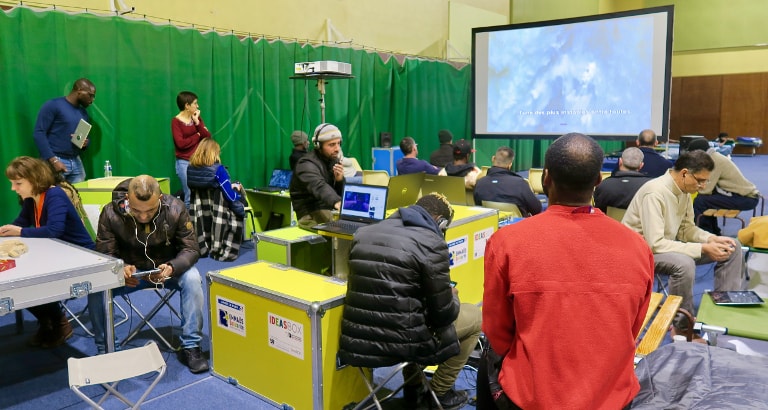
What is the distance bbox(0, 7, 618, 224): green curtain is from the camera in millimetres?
5273

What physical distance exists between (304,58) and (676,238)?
527cm

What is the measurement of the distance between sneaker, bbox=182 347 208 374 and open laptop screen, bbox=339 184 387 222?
118 cm

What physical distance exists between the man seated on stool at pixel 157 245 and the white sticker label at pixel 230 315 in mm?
383

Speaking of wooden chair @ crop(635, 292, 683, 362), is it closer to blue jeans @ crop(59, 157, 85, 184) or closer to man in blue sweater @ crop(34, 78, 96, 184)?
man in blue sweater @ crop(34, 78, 96, 184)

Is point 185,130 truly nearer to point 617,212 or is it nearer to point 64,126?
point 64,126

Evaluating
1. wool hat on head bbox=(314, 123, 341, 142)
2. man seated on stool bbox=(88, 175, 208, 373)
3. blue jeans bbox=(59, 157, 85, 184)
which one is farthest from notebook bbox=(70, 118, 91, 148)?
wool hat on head bbox=(314, 123, 341, 142)

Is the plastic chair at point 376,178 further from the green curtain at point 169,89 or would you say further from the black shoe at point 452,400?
the black shoe at point 452,400

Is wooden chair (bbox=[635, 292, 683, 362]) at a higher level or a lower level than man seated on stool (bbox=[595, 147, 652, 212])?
lower

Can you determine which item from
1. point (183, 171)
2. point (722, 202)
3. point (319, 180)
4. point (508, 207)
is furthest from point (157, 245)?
point (722, 202)

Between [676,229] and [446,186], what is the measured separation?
A: 166cm

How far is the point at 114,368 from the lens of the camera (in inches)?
92.2

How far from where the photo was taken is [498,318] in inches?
63.9

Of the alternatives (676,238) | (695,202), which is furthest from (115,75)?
(695,202)

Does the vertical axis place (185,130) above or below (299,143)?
above
